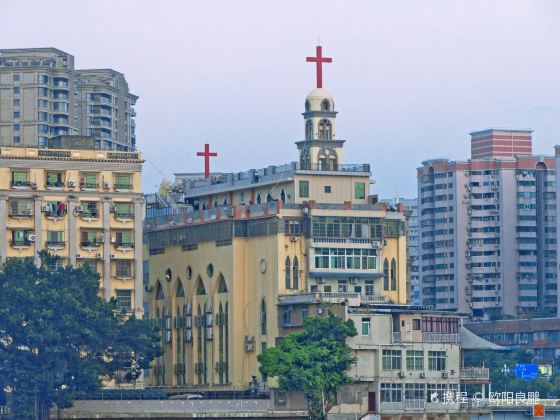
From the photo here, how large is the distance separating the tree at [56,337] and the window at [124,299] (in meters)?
10.2

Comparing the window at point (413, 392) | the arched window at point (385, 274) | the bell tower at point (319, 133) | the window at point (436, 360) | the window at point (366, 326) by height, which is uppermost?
the bell tower at point (319, 133)

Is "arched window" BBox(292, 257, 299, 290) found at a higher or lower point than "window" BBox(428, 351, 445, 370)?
higher

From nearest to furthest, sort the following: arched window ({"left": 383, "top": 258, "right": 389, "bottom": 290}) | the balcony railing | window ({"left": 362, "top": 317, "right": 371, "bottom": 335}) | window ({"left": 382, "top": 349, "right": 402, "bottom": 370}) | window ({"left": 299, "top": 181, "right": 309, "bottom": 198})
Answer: window ({"left": 362, "top": 317, "right": 371, "bottom": 335}) < window ({"left": 382, "top": 349, "right": 402, "bottom": 370}) < the balcony railing < window ({"left": 299, "top": 181, "right": 309, "bottom": 198}) < arched window ({"left": 383, "top": 258, "right": 389, "bottom": 290})

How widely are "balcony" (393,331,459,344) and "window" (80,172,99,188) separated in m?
27.9

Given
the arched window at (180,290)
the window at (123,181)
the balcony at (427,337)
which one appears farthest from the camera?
the arched window at (180,290)

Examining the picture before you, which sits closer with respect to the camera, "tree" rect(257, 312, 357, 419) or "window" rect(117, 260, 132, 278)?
"tree" rect(257, 312, 357, 419)

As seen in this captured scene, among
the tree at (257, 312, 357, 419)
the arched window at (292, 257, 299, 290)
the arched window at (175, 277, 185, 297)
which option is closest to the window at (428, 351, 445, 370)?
the tree at (257, 312, 357, 419)

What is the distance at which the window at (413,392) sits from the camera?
520 ft

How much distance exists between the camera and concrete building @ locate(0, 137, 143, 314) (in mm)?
160750

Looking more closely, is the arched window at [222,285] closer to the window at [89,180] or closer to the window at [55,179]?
the window at [89,180]

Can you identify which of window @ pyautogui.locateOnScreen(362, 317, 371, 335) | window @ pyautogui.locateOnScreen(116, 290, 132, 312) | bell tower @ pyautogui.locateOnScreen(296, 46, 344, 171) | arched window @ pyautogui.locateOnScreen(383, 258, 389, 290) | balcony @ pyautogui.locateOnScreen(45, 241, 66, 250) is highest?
bell tower @ pyautogui.locateOnScreen(296, 46, 344, 171)

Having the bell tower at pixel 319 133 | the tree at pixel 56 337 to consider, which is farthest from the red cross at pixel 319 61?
the tree at pixel 56 337

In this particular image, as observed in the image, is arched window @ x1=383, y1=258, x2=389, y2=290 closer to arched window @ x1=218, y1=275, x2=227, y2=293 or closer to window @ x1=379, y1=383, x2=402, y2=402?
window @ x1=379, y1=383, x2=402, y2=402

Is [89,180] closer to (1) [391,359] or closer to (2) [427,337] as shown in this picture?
(1) [391,359]
